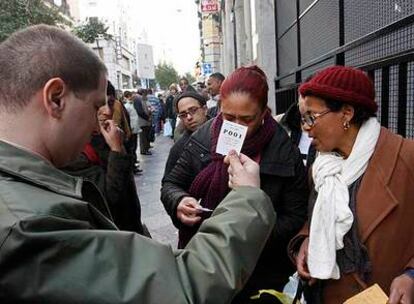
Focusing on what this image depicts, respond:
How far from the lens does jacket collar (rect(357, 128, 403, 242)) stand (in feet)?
6.27

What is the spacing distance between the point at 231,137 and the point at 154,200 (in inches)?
241

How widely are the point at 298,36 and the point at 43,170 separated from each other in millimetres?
5084

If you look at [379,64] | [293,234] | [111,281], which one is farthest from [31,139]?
[379,64]

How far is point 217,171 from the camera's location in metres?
2.37

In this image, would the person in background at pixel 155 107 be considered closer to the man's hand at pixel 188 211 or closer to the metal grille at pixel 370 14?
the metal grille at pixel 370 14

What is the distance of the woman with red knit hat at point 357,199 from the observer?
1.92 metres

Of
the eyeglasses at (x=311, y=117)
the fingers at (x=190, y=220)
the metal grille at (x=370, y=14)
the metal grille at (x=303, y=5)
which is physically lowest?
the fingers at (x=190, y=220)

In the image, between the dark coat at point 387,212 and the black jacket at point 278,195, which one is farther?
the black jacket at point 278,195

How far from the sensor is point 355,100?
1.99 m

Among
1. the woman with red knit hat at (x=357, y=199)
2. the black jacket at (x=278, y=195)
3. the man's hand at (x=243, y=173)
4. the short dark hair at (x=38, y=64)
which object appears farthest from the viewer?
the black jacket at (x=278, y=195)

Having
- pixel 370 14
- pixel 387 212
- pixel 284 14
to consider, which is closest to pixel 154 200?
pixel 284 14

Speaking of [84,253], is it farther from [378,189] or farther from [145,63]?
[145,63]

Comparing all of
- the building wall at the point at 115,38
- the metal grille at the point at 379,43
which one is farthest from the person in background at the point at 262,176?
the building wall at the point at 115,38

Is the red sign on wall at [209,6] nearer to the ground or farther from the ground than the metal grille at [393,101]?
farther from the ground
